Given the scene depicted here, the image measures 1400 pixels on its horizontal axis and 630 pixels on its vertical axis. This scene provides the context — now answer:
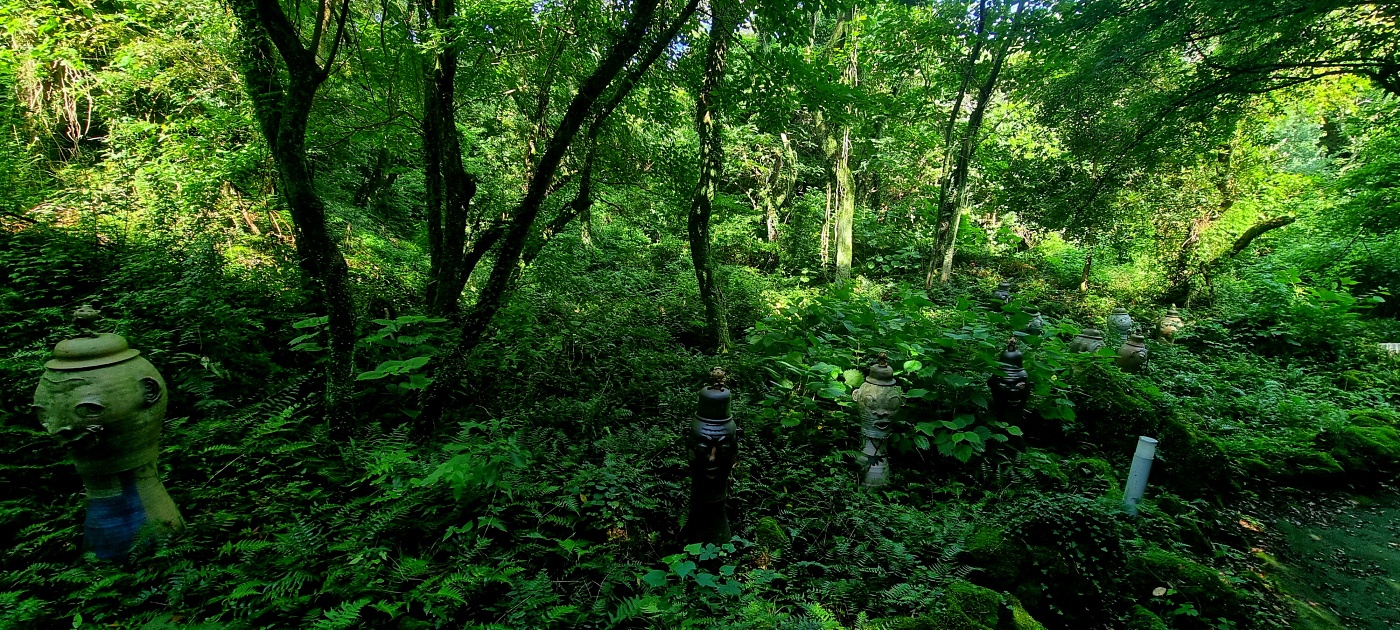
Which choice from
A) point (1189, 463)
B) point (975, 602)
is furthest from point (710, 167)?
point (1189, 463)

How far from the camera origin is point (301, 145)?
9.59ft

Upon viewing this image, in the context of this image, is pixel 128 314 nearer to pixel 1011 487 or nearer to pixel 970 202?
pixel 1011 487

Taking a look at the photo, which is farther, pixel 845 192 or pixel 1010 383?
pixel 845 192

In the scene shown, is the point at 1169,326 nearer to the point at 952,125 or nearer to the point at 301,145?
the point at 952,125

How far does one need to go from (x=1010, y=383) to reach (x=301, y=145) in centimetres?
501

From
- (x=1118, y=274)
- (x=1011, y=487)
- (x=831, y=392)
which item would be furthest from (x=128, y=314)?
(x=1118, y=274)

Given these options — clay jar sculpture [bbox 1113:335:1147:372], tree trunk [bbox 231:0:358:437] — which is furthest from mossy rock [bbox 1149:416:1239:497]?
tree trunk [bbox 231:0:358:437]

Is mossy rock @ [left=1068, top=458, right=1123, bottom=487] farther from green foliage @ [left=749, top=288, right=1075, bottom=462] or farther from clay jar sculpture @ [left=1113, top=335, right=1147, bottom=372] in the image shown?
clay jar sculpture @ [left=1113, top=335, right=1147, bottom=372]

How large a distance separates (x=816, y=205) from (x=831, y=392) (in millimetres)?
9344

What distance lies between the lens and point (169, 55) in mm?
5371

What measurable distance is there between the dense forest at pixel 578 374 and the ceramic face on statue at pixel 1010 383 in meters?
0.03

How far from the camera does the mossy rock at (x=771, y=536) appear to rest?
8.46ft

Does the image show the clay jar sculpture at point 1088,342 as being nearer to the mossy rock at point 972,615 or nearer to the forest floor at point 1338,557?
the forest floor at point 1338,557

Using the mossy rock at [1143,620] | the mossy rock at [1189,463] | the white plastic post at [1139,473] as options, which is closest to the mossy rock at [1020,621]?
the mossy rock at [1143,620]
